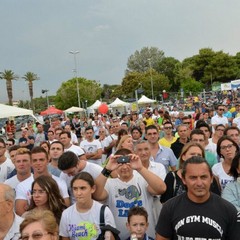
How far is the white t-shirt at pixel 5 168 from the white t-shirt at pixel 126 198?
9.40 ft

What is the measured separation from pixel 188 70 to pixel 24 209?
205 ft

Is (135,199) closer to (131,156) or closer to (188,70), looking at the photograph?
(131,156)

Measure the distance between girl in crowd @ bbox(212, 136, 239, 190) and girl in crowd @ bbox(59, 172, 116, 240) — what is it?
60.0 inches

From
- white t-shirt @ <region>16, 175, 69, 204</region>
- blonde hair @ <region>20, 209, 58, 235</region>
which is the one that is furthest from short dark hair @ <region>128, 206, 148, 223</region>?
blonde hair @ <region>20, 209, 58, 235</region>

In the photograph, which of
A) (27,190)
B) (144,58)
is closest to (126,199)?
(27,190)

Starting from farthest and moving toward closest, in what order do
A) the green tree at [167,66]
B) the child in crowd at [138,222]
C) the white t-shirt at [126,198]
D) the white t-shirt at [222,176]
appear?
the green tree at [167,66]
the white t-shirt at [222,176]
the white t-shirt at [126,198]
the child in crowd at [138,222]

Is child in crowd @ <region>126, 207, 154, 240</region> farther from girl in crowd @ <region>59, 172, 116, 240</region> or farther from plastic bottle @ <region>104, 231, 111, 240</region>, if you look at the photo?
plastic bottle @ <region>104, 231, 111, 240</region>

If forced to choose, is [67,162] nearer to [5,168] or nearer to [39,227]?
[39,227]

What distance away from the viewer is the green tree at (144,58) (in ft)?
298

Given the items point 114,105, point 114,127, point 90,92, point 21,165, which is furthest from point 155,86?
point 21,165

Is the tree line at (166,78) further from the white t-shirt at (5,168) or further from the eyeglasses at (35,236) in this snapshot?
the eyeglasses at (35,236)

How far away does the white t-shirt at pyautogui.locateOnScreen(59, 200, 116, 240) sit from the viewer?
10.8 feet

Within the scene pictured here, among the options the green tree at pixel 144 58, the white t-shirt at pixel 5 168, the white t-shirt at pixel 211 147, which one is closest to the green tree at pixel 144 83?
the green tree at pixel 144 58

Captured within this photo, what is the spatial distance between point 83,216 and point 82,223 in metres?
0.07
